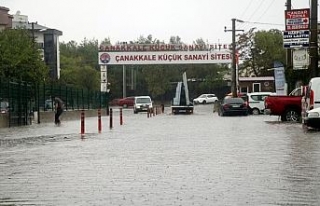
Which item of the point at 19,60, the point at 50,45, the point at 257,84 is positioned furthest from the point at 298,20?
the point at 50,45

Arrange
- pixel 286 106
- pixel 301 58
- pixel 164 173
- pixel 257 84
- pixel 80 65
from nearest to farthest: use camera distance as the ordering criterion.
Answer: pixel 164 173
pixel 286 106
pixel 301 58
pixel 257 84
pixel 80 65

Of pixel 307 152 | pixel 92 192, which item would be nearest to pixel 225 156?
pixel 307 152

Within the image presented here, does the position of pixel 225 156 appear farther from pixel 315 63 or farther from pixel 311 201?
pixel 315 63

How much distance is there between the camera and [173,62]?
252ft

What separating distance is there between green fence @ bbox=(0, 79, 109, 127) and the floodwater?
15.0m

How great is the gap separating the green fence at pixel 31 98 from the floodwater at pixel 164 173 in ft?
49.1

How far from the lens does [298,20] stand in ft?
111

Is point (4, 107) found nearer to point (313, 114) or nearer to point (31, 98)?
point (31, 98)

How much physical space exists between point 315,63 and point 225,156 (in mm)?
16728

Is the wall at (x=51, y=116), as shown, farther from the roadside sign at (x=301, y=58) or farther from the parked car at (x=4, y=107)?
the roadside sign at (x=301, y=58)

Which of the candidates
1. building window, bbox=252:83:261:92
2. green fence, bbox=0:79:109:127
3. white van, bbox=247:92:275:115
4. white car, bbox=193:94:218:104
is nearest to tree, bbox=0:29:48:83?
green fence, bbox=0:79:109:127

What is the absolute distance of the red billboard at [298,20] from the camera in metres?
33.6

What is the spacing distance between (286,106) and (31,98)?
1583cm

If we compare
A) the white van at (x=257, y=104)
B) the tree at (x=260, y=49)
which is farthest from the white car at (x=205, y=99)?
the white van at (x=257, y=104)
